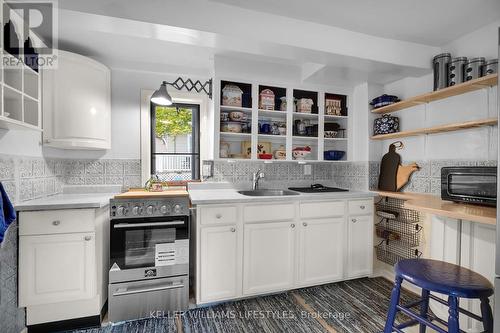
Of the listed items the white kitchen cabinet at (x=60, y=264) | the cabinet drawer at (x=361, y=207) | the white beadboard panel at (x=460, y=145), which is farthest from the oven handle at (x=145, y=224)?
the white beadboard panel at (x=460, y=145)

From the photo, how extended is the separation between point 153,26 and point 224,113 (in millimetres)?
1107

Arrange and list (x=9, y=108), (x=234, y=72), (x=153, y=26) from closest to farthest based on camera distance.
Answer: (x=9, y=108)
(x=153, y=26)
(x=234, y=72)

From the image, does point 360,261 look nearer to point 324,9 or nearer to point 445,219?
point 445,219

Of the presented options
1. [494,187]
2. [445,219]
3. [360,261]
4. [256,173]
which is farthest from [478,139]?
[256,173]

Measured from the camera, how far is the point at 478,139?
202cm

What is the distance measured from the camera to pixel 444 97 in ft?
7.41

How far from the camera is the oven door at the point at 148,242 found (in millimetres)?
1915

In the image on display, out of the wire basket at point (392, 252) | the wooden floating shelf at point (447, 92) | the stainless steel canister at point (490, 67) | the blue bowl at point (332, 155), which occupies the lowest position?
the wire basket at point (392, 252)

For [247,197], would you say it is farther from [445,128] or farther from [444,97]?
[444,97]

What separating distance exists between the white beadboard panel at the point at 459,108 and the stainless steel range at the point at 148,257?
2.43 m

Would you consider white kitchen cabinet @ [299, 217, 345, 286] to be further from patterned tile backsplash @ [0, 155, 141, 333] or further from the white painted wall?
patterned tile backsplash @ [0, 155, 141, 333]

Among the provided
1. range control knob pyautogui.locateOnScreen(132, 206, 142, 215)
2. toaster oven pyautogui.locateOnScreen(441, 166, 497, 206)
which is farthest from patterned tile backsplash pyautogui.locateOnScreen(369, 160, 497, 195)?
range control knob pyautogui.locateOnScreen(132, 206, 142, 215)

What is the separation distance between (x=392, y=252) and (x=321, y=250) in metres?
0.83

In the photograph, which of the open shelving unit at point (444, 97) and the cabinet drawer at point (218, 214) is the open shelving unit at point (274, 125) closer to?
the open shelving unit at point (444, 97)
